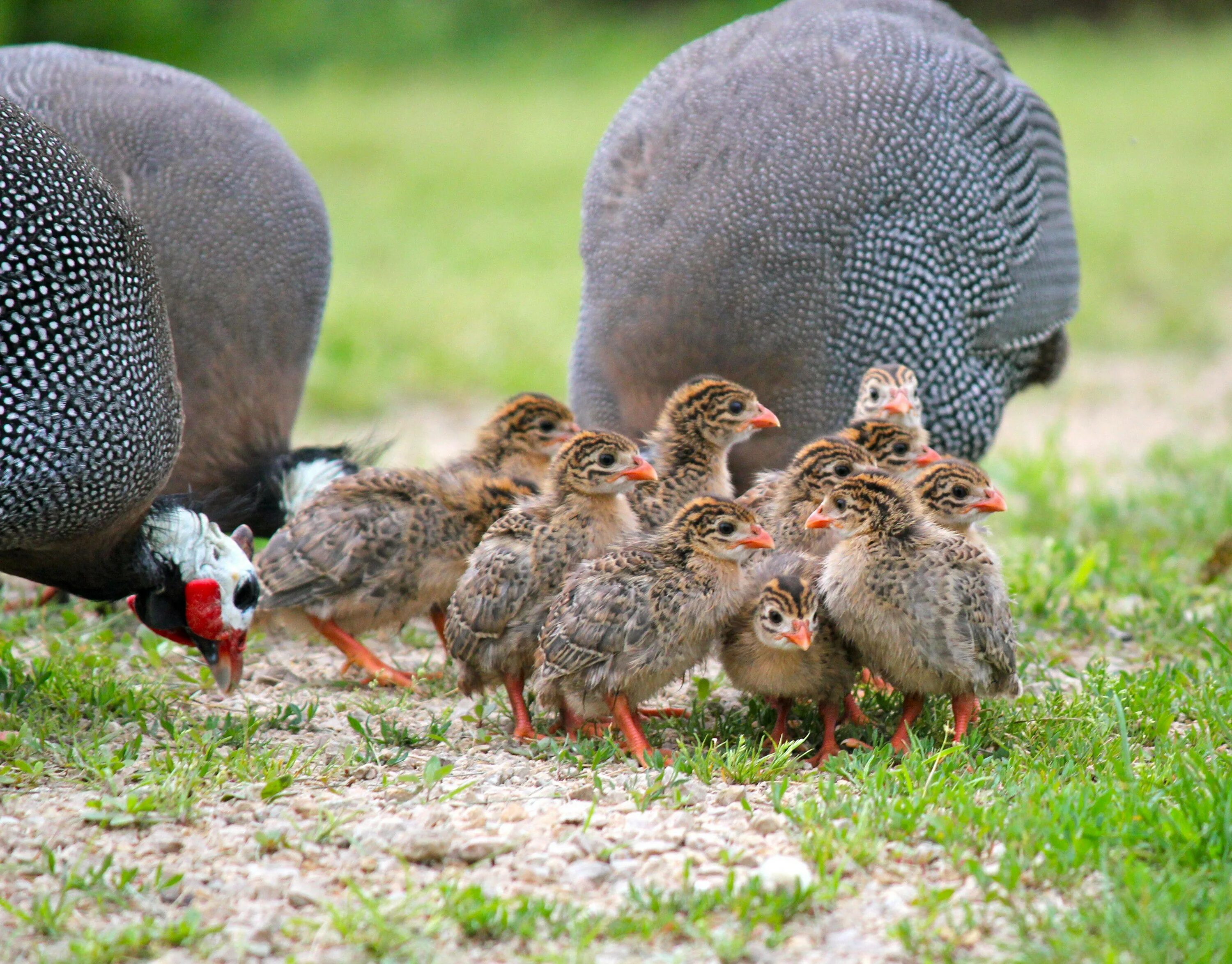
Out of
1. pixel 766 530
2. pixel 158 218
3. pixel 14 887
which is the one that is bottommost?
pixel 14 887

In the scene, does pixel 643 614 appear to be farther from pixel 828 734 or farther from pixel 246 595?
pixel 246 595

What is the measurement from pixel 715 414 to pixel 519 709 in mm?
1083

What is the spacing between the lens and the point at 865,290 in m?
4.71

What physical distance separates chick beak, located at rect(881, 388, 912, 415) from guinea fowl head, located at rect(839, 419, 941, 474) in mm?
40

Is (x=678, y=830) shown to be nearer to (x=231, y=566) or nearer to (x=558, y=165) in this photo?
(x=231, y=566)

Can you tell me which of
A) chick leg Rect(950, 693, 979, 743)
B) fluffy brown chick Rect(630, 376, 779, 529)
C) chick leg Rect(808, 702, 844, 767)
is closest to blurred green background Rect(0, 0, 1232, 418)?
fluffy brown chick Rect(630, 376, 779, 529)

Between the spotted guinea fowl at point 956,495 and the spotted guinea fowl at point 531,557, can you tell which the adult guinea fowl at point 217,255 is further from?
the spotted guinea fowl at point 956,495

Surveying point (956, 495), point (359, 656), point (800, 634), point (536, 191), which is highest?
point (956, 495)

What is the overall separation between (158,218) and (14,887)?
8.41ft

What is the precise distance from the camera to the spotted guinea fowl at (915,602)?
3.50 m

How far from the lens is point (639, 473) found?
3943 millimetres

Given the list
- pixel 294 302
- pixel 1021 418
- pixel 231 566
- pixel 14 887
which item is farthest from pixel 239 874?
pixel 1021 418

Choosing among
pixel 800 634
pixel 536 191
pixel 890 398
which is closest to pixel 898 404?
pixel 890 398

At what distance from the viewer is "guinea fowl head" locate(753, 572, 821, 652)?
3430 mm
